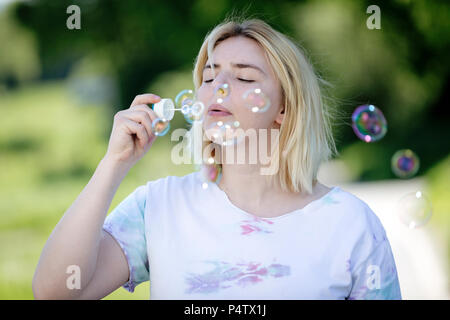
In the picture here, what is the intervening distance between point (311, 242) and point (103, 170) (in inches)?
23.8

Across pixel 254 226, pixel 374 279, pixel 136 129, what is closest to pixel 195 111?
pixel 136 129

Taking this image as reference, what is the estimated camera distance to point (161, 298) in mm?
1480

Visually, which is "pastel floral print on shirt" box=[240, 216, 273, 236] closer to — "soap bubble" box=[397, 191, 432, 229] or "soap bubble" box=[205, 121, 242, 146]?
"soap bubble" box=[205, 121, 242, 146]

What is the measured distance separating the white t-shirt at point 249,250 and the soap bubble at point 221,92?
0.29m

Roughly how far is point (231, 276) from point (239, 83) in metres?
0.55

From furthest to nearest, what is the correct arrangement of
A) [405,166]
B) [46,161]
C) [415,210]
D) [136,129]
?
[46,161] < [405,166] < [415,210] < [136,129]

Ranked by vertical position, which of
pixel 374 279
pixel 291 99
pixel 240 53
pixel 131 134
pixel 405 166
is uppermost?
pixel 240 53

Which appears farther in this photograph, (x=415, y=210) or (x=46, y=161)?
(x=46, y=161)

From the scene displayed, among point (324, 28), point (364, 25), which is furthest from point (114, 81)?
point (364, 25)

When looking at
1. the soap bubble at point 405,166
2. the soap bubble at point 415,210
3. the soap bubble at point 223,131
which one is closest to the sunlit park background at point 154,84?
the soap bubble at point 405,166

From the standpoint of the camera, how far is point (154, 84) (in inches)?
217

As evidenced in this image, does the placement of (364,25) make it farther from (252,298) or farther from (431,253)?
(252,298)

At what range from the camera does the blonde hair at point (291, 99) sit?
1.64 m

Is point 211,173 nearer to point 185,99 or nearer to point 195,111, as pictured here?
point 195,111
